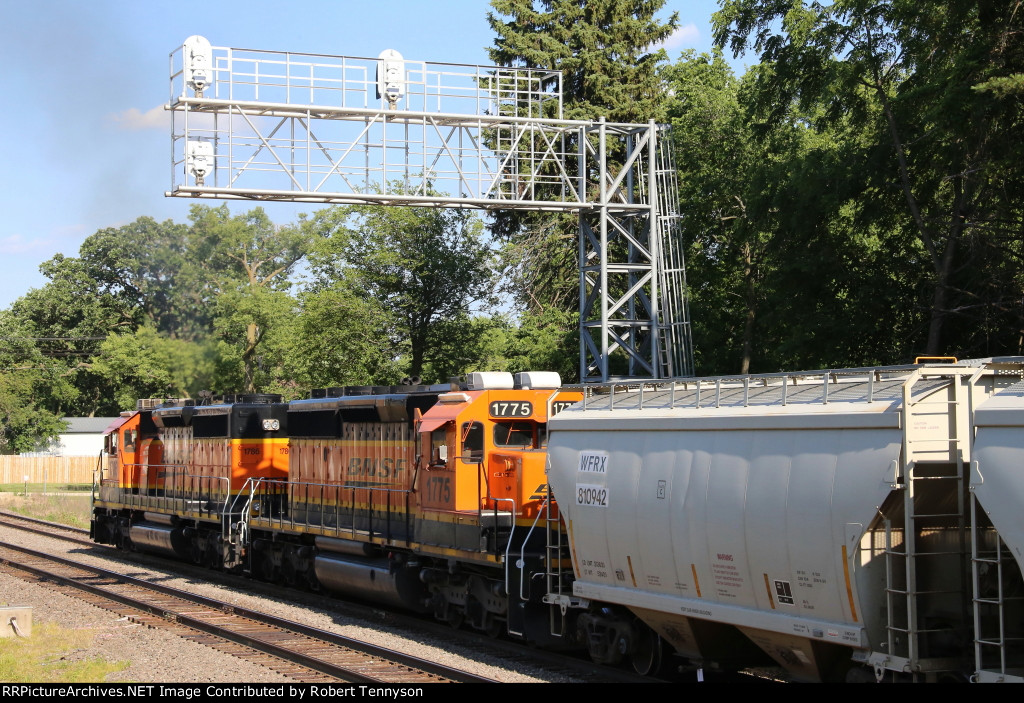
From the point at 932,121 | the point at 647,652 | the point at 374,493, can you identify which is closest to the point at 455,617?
the point at 374,493

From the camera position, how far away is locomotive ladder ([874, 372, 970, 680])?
9328 millimetres

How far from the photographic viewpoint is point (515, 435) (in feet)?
55.1

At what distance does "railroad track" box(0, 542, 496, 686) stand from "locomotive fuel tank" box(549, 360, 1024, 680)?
8.59 ft

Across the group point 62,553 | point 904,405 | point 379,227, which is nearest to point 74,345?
point 379,227

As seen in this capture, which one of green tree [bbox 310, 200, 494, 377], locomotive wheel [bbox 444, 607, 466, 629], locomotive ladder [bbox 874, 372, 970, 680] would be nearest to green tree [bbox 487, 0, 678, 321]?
green tree [bbox 310, 200, 494, 377]

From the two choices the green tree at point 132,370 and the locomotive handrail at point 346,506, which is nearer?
the locomotive handrail at point 346,506

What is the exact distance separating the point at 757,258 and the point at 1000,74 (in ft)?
45.0

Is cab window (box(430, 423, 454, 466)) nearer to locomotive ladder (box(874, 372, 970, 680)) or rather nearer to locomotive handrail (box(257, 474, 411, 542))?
locomotive handrail (box(257, 474, 411, 542))

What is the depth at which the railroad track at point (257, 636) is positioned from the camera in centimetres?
1416

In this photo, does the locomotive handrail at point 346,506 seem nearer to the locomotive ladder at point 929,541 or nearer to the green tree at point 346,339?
the locomotive ladder at point 929,541

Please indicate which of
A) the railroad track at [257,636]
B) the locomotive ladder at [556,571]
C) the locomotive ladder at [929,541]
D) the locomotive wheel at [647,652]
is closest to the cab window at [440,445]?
the locomotive ladder at [556,571]

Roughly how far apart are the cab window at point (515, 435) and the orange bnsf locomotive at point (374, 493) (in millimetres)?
21

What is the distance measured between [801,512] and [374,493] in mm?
11282

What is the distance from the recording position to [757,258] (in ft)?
116
